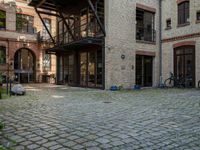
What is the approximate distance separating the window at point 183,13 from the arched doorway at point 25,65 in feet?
50.4

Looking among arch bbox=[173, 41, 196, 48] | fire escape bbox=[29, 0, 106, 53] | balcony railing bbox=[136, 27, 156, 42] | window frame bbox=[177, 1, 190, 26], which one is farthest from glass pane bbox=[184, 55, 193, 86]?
fire escape bbox=[29, 0, 106, 53]

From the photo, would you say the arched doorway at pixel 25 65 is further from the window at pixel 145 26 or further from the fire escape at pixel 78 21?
the window at pixel 145 26

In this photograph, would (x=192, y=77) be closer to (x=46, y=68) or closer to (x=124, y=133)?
(x=124, y=133)

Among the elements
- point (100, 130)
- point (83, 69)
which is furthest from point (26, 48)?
point (100, 130)

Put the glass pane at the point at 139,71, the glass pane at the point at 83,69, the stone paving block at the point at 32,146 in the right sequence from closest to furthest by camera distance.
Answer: the stone paving block at the point at 32,146
the glass pane at the point at 139,71
the glass pane at the point at 83,69

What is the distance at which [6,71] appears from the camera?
21.2m

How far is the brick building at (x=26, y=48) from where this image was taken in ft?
70.8

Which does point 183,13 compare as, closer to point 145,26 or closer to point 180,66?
point 145,26

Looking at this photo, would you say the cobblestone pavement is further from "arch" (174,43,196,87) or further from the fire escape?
"arch" (174,43,196,87)

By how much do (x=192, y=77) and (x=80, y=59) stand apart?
7901 millimetres


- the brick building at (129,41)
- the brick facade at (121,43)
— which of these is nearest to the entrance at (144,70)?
the brick building at (129,41)

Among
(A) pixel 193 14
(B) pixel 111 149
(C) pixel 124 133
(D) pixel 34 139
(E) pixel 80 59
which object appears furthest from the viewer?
(E) pixel 80 59

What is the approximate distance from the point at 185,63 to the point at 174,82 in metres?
1.54

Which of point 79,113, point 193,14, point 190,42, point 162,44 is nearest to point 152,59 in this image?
point 162,44
